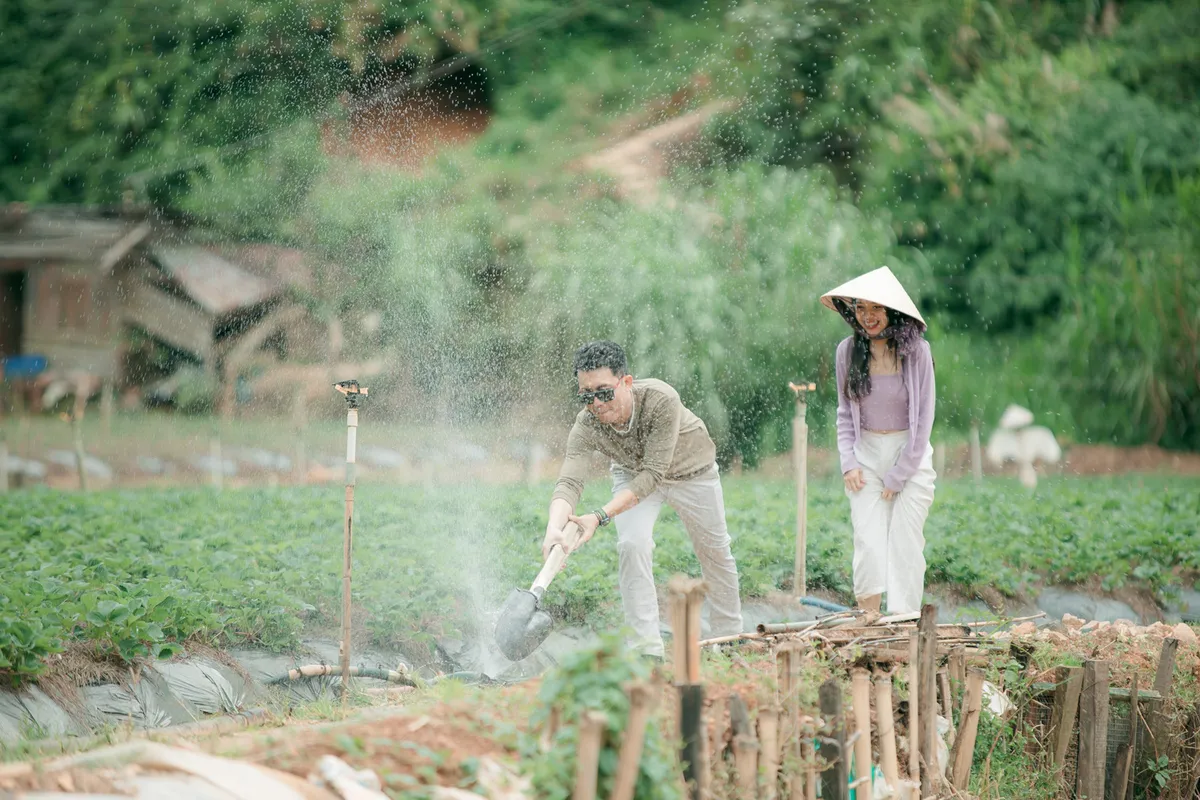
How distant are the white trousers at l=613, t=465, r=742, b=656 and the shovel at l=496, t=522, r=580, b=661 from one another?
1.05 ft

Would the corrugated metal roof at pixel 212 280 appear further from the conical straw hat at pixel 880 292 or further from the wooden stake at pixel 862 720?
the wooden stake at pixel 862 720

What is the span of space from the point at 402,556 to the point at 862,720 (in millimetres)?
4437

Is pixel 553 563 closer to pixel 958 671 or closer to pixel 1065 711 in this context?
pixel 958 671

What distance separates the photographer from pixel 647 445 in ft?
20.2

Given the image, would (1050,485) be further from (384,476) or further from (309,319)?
(309,319)

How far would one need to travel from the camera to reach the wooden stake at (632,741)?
3.37 meters

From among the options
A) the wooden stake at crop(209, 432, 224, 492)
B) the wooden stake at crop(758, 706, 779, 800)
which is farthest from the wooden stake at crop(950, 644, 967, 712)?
the wooden stake at crop(209, 432, 224, 492)

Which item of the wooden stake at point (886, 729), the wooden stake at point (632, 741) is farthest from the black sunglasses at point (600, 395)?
the wooden stake at point (632, 741)

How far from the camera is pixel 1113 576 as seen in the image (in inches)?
359

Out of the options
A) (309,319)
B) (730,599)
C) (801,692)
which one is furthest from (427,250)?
(801,692)

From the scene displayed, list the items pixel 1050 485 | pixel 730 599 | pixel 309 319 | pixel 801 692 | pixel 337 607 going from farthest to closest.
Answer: pixel 309 319, pixel 1050 485, pixel 337 607, pixel 730 599, pixel 801 692

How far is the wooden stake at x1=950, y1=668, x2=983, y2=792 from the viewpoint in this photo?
17.4ft

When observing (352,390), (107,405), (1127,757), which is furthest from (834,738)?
(107,405)

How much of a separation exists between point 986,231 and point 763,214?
182 inches
